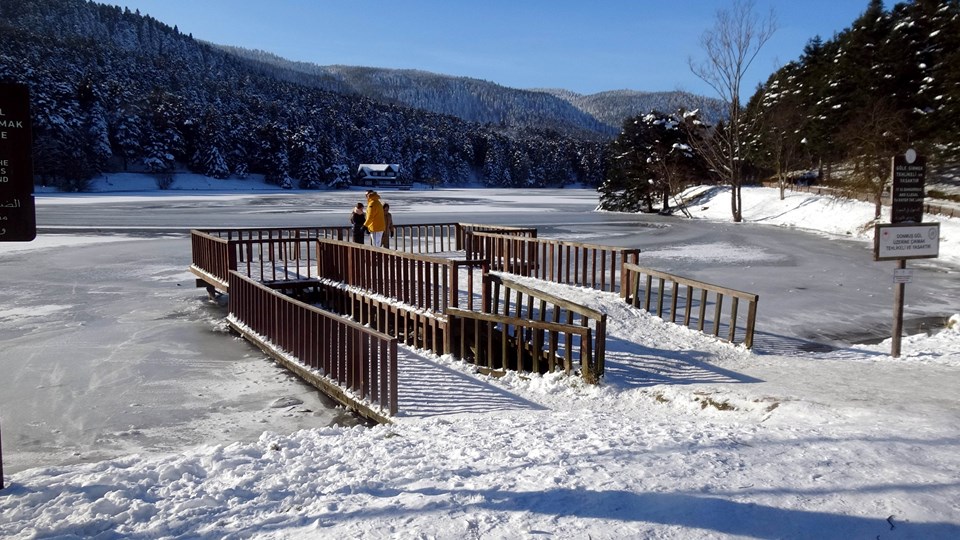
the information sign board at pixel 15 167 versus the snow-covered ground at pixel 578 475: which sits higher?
the information sign board at pixel 15 167

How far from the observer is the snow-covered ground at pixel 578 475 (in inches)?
157

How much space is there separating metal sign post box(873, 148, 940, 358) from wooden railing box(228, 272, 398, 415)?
6344 mm

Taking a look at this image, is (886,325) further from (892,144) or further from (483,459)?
(892,144)

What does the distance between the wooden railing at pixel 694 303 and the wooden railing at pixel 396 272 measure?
267 centimetres

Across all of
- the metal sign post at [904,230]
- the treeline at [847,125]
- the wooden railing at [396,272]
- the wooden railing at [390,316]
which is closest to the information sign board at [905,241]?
the metal sign post at [904,230]

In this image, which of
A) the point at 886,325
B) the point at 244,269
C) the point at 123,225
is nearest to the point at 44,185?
the point at 123,225

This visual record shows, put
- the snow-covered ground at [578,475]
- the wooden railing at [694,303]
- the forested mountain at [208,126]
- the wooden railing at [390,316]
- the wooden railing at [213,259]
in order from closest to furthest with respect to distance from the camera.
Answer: the snow-covered ground at [578,475] < the wooden railing at [694,303] < the wooden railing at [390,316] < the wooden railing at [213,259] < the forested mountain at [208,126]

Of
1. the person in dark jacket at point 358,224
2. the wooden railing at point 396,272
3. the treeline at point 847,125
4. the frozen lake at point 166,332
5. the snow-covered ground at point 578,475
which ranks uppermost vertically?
the treeline at point 847,125

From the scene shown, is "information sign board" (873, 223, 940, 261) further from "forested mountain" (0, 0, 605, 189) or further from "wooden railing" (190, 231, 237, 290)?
"forested mountain" (0, 0, 605, 189)

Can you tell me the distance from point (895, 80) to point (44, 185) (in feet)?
256

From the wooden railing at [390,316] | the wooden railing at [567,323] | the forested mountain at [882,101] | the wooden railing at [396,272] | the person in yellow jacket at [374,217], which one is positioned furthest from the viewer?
the forested mountain at [882,101]

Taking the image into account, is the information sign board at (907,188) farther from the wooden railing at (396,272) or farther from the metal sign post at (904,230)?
the wooden railing at (396,272)

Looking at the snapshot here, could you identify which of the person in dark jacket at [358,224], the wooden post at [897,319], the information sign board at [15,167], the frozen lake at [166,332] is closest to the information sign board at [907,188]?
the wooden post at [897,319]

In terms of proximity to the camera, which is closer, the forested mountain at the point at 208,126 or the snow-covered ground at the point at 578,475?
the snow-covered ground at the point at 578,475
